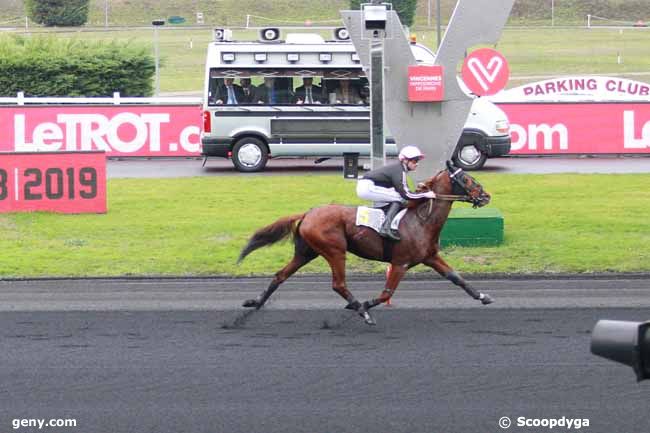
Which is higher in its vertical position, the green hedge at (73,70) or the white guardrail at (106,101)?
the green hedge at (73,70)

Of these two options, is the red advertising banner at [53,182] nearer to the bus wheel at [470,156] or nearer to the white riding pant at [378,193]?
the white riding pant at [378,193]

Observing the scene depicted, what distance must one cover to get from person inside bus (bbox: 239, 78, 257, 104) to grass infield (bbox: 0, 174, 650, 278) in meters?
2.42

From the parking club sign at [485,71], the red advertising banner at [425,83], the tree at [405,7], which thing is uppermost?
the tree at [405,7]

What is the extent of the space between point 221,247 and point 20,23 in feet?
158

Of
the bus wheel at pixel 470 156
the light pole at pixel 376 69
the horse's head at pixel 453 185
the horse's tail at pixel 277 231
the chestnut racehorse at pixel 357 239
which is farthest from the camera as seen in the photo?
the bus wheel at pixel 470 156

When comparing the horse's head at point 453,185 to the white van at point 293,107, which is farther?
the white van at point 293,107

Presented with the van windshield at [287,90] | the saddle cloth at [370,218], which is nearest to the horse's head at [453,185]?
the saddle cloth at [370,218]

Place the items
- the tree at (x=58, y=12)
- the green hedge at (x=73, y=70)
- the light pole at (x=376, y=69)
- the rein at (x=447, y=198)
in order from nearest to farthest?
the rein at (x=447, y=198) → the light pole at (x=376, y=69) → the green hedge at (x=73, y=70) → the tree at (x=58, y=12)

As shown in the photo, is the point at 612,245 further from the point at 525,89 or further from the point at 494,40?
the point at 525,89

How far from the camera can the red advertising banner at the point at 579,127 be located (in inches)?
1052

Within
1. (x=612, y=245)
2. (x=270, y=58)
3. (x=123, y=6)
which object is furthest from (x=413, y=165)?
(x=123, y=6)

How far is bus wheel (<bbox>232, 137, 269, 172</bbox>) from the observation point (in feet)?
83.3

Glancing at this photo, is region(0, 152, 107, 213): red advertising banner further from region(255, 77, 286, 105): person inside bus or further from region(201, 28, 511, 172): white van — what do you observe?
region(255, 77, 286, 105): person inside bus

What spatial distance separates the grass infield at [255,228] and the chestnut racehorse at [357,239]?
375cm
